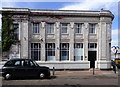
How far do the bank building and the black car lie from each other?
1222 cm

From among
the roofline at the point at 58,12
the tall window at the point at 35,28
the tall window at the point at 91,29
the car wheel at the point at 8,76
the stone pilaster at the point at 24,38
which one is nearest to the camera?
the car wheel at the point at 8,76

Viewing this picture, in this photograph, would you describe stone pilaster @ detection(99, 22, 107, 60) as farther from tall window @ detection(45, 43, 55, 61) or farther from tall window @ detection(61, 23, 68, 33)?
tall window @ detection(45, 43, 55, 61)

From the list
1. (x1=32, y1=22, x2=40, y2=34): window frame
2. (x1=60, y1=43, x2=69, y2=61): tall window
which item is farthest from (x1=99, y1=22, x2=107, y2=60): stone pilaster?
(x1=32, y1=22, x2=40, y2=34): window frame

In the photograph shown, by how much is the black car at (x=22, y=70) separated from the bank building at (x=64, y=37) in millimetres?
12222

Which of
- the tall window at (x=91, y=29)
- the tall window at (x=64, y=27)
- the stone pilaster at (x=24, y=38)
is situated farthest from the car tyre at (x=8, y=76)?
the tall window at (x=91, y=29)

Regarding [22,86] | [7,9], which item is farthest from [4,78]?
[7,9]

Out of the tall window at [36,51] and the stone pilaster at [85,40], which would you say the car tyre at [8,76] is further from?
the stone pilaster at [85,40]

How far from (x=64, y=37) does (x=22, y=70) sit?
14496mm

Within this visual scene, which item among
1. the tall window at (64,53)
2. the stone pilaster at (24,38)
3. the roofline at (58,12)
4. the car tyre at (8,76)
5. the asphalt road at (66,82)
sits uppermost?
the roofline at (58,12)

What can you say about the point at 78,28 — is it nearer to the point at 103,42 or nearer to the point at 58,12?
the point at 58,12

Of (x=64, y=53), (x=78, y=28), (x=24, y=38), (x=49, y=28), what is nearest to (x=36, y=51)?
(x=24, y=38)

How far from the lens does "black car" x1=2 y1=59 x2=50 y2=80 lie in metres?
21.6

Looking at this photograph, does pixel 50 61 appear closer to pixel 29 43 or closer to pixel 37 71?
pixel 29 43

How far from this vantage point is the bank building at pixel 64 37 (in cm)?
3444
